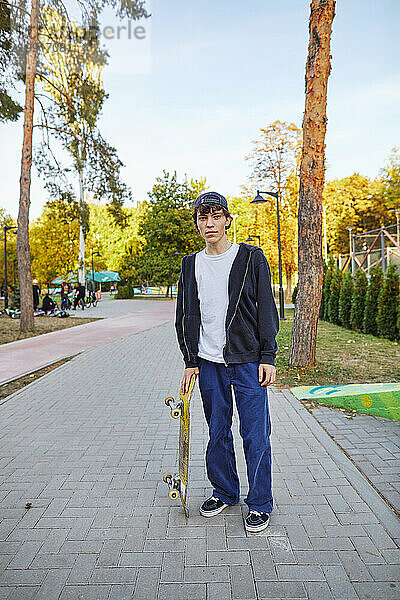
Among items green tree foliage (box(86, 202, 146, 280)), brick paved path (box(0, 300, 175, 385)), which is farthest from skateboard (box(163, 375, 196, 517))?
green tree foliage (box(86, 202, 146, 280))

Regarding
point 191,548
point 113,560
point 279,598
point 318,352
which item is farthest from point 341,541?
point 318,352

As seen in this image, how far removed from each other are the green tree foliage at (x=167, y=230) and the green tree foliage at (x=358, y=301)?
29587 mm

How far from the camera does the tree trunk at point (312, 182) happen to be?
8195mm

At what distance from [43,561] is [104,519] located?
56 centimetres

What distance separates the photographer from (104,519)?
11.1 feet

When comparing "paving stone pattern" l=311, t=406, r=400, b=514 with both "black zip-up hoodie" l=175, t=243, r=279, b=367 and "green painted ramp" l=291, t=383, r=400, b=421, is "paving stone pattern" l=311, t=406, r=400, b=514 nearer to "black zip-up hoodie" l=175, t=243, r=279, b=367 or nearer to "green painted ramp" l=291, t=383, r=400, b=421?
"green painted ramp" l=291, t=383, r=400, b=421

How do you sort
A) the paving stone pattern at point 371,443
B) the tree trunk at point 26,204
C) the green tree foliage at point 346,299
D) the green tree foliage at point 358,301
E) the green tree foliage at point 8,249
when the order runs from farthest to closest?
1. the green tree foliage at point 8,249
2. the tree trunk at point 26,204
3. the green tree foliage at point 346,299
4. the green tree foliage at point 358,301
5. the paving stone pattern at point 371,443

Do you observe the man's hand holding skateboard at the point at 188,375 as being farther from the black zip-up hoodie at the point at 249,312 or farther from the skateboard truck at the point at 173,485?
the skateboard truck at the point at 173,485

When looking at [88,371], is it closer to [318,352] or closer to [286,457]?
[318,352]

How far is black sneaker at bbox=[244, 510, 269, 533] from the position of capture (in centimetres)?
313

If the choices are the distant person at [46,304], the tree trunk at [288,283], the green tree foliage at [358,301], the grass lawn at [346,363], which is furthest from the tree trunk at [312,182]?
the tree trunk at [288,283]

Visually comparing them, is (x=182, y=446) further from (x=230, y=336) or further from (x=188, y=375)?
(x=230, y=336)

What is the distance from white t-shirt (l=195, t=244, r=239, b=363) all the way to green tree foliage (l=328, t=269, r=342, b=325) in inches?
582

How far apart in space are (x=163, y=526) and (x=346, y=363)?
21.1 feet
